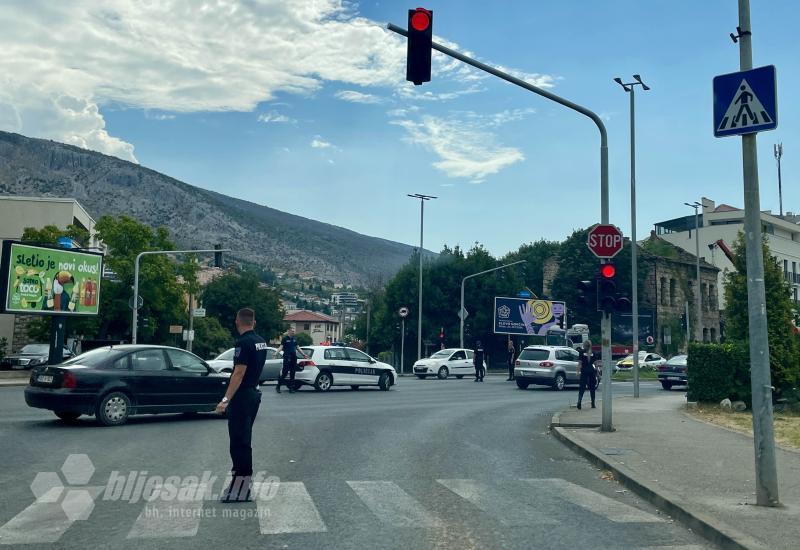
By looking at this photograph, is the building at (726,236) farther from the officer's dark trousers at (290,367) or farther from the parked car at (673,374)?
the officer's dark trousers at (290,367)

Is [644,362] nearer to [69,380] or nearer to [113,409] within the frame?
[113,409]

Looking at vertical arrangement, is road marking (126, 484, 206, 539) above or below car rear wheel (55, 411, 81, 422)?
below

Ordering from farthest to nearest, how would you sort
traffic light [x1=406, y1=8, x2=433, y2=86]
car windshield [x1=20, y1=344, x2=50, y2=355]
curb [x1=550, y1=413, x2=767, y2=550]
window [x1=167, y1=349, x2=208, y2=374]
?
car windshield [x1=20, y1=344, x2=50, y2=355] → window [x1=167, y1=349, x2=208, y2=374] → traffic light [x1=406, y1=8, x2=433, y2=86] → curb [x1=550, y1=413, x2=767, y2=550]

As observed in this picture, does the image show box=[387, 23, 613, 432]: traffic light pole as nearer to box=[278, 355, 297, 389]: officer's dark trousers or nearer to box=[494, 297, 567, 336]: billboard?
box=[278, 355, 297, 389]: officer's dark trousers

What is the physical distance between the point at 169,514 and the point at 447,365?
111ft

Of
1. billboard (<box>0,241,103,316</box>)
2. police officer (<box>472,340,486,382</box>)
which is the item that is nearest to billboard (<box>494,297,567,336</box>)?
police officer (<box>472,340,486,382</box>)

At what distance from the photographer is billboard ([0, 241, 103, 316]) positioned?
31.2m

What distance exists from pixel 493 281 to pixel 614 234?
52.6m

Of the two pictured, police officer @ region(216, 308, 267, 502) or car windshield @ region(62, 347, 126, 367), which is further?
car windshield @ region(62, 347, 126, 367)

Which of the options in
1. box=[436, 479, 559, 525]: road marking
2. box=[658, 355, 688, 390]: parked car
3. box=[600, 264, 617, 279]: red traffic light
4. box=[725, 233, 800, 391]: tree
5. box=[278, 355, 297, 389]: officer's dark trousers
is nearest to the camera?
box=[436, 479, 559, 525]: road marking

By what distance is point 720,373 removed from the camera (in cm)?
2036

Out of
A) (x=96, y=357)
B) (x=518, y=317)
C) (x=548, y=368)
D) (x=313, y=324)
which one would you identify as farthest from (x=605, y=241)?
(x=313, y=324)

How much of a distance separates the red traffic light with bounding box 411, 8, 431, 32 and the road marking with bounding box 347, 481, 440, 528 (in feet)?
20.2

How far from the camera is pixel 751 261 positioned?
317 inches
